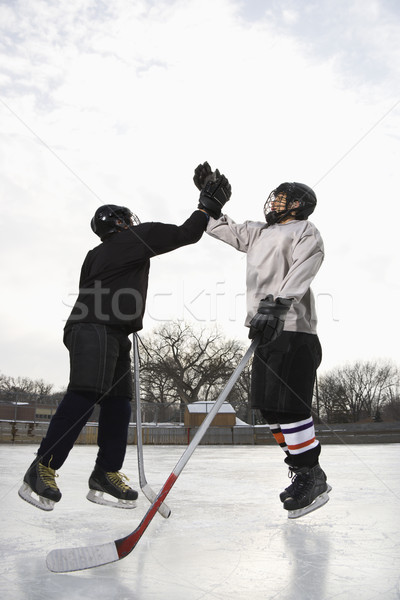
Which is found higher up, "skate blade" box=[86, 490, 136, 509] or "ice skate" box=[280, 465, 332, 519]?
"ice skate" box=[280, 465, 332, 519]

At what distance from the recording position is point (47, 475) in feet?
8.50

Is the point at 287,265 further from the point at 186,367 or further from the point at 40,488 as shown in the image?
the point at 186,367

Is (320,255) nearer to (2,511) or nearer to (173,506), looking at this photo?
(173,506)

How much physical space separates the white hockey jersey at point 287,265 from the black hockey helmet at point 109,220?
734mm

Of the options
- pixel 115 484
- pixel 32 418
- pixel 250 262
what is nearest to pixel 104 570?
pixel 115 484

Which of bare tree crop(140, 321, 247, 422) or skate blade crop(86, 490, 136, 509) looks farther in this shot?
bare tree crop(140, 321, 247, 422)

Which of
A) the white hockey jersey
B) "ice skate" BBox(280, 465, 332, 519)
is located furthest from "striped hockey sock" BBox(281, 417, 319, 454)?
the white hockey jersey

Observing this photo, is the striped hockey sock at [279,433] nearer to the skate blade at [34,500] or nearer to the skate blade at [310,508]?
the skate blade at [310,508]

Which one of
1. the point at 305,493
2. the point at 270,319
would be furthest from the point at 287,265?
the point at 305,493

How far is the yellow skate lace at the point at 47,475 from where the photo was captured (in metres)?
2.56

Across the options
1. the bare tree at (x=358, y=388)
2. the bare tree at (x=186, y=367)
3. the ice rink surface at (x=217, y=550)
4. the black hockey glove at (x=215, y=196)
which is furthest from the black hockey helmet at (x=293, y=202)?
the bare tree at (x=358, y=388)

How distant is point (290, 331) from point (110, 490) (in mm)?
1357

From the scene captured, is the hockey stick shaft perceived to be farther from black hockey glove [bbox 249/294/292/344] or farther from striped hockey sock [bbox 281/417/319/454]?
striped hockey sock [bbox 281/417/319/454]

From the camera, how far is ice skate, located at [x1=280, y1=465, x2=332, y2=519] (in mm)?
2500
